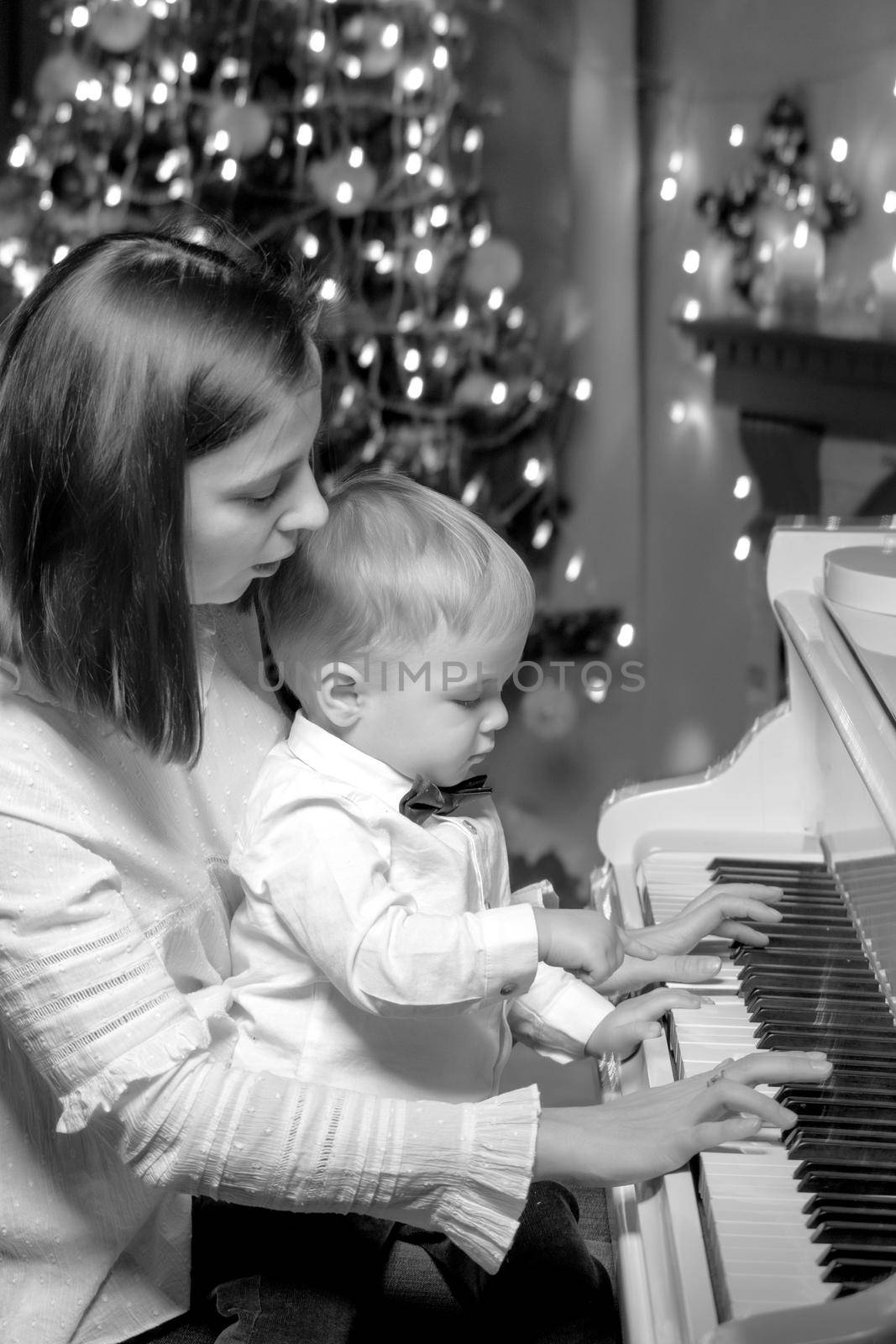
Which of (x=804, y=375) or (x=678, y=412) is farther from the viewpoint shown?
(x=678, y=412)

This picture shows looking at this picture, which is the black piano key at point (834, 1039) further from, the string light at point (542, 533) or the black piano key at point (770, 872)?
the string light at point (542, 533)

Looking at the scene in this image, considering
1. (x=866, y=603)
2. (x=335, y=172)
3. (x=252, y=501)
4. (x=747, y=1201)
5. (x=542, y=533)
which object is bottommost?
(x=542, y=533)

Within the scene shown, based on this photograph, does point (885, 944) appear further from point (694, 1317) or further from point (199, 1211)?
point (199, 1211)

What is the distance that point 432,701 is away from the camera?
4.25 ft

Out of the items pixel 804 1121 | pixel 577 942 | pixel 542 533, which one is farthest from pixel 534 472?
pixel 804 1121

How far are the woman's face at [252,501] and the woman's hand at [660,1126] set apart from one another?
1.62ft

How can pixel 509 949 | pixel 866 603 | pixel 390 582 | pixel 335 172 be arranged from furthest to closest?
pixel 335 172 → pixel 866 603 → pixel 390 582 → pixel 509 949

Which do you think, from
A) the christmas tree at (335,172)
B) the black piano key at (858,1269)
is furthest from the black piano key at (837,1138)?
the christmas tree at (335,172)

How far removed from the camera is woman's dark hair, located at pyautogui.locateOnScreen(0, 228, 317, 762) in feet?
3.52

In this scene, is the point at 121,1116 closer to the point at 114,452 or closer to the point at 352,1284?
the point at 352,1284

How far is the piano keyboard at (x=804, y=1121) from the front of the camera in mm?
958

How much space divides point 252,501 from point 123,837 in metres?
0.30

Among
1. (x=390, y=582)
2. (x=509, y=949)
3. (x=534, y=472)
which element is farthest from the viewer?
(x=534, y=472)

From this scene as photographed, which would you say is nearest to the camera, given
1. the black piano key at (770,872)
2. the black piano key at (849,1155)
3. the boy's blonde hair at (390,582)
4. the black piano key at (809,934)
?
the black piano key at (849,1155)
